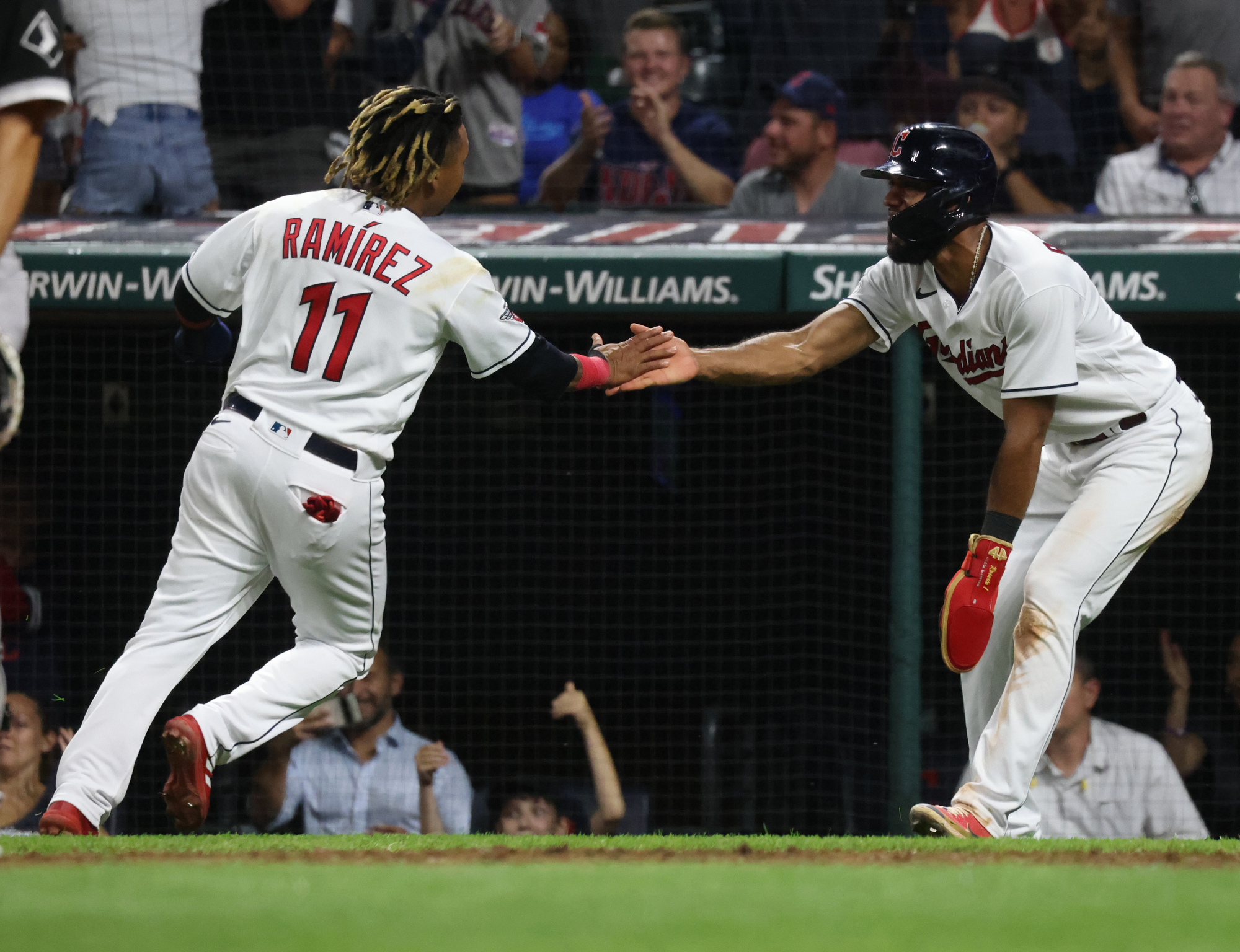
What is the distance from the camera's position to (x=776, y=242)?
18.3ft

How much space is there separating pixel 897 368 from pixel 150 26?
3.21 meters

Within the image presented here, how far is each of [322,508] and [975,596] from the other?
5.08 feet

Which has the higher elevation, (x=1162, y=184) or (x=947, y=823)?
(x=1162, y=184)

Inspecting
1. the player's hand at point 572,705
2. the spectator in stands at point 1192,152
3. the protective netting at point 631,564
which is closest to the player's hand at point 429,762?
the player's hand at point 572,705

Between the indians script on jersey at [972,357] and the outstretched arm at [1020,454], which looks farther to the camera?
the indians script on jersey at [972,357]

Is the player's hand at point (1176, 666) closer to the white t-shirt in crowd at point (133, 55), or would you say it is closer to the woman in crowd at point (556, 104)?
the woman in crowd at point (556, 104)

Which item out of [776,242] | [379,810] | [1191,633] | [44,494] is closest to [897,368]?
[776,242]

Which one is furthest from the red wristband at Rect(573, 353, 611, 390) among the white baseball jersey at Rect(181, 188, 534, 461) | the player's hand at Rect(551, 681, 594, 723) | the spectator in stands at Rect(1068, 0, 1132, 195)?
the spectator in stands at Rect(1068, 0, 1132, 195)

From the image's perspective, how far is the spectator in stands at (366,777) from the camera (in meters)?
5.81

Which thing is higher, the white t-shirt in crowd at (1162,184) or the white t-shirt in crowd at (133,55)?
the white t-shirt in crowd at (133,55)

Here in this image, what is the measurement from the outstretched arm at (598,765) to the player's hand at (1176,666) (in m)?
2.20

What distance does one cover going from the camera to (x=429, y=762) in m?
5.79

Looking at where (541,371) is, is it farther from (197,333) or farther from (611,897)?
(611,897)

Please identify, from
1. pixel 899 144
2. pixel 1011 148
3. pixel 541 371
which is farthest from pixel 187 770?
pixel 1011 148
